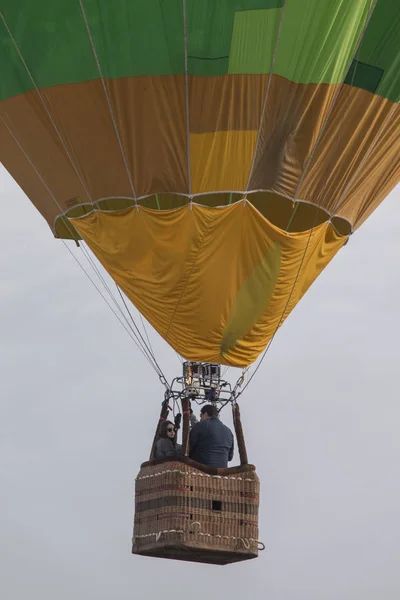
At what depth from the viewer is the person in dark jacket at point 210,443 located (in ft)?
41.8

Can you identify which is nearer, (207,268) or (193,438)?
(193,438)

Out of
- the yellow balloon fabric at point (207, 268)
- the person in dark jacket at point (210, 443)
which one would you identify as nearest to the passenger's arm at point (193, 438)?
the person in dark jacket at point (210, 443)

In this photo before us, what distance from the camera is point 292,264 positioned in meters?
13.5

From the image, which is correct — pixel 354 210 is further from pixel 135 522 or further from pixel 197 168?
pixel 135 522

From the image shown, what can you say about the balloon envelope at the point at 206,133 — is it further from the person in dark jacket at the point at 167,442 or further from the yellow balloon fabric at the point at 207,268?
the person in dark jacket at the point at 167,442

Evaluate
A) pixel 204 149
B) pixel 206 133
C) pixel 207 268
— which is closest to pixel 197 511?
pixel 207 268

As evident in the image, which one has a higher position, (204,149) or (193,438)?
(204,149)

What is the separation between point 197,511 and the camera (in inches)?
493

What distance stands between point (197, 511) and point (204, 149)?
8.75 ft

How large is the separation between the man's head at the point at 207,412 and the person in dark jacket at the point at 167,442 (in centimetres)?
23

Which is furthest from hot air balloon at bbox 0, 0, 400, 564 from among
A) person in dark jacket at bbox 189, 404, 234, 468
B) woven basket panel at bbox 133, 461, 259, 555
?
person in dark jacket at bbox 189, 404, 234, 468

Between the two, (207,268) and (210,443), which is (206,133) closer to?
(207,268)

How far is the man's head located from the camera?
512 inches

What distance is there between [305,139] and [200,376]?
1.99 meters
